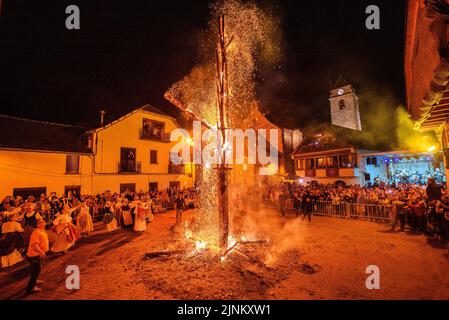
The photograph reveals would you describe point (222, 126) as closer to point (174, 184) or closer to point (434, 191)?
point (434, 191)

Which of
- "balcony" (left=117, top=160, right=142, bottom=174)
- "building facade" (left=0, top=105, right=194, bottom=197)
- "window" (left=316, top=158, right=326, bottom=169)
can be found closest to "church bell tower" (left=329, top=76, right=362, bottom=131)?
"window" (left=316, top=158, right=326, bottom=169)

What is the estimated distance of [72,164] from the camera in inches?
729

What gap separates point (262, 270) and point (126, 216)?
28.0ft

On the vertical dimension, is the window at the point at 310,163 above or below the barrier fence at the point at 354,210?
above

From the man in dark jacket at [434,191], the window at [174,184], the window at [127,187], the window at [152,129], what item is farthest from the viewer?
the window at [174,184]

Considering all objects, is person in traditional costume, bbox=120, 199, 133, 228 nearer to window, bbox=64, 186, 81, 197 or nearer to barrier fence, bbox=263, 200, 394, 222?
window, bbox=64, 186, 81, 197

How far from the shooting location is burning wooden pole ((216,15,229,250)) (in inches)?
328

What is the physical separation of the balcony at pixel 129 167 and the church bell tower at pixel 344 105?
124 ft

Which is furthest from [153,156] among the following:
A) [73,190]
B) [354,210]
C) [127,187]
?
[354,210]

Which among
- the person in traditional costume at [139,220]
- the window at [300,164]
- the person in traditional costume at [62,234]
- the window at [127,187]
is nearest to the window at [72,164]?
the window at [127,187]

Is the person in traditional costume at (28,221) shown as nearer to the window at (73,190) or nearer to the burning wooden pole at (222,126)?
the burning wooden pole at (222,126)

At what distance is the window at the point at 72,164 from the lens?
59.8 feet

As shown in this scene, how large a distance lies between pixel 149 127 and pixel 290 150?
21408mm

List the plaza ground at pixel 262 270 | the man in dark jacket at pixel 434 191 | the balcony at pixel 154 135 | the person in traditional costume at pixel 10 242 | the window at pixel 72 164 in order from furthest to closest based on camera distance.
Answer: the balcony at pixel 154 135 < the window at pixel 72 164 < the man in dark jacket at pixel 434 191 < the person in traditional costume at pixel 10 242 < the plaza ground at pixel 262 270
